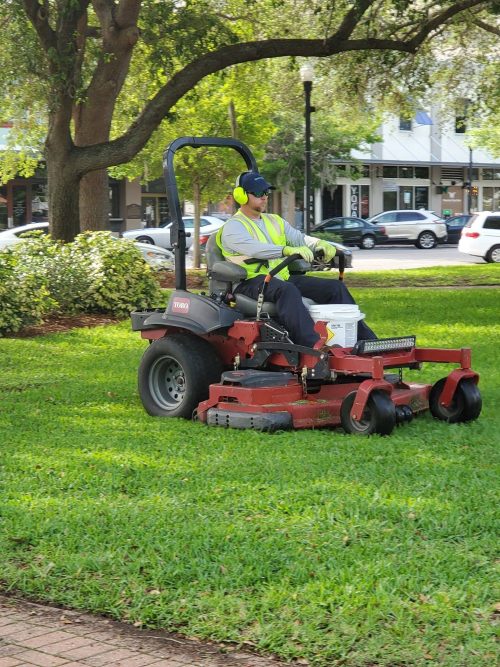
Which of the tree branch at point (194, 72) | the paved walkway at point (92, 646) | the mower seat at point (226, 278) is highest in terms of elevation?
→ the tree branch at point (194, 72)

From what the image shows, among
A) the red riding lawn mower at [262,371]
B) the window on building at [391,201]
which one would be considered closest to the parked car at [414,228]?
the window on building at [391,201]

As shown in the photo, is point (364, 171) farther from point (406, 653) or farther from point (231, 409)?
point (406, 653)

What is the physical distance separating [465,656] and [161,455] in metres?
3.66

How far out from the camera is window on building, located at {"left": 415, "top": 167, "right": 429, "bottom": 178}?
66.9m

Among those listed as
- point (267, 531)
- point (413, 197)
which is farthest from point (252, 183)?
point (413, 197)

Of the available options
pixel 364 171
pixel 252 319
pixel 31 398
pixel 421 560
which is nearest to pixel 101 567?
pixel 421 560

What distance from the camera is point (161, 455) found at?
7621 millimetres

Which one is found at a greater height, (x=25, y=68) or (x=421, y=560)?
(x=25, y=68)

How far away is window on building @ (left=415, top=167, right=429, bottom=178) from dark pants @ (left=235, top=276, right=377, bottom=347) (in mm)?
58949

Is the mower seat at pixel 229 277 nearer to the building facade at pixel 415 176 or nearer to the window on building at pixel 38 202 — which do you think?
the window on building at pixel 38 202

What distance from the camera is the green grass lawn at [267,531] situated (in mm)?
4590

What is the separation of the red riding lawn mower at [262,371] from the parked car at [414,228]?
39.8 m

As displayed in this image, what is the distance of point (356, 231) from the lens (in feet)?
159

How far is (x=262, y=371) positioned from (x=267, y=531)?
3071 mm
